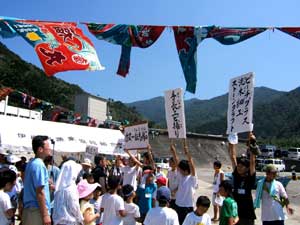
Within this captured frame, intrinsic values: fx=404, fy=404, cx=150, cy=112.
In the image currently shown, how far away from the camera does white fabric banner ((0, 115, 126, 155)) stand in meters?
14.2

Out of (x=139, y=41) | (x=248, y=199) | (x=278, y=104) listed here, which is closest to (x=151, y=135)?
(x=139, y=41)

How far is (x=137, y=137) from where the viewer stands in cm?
1003

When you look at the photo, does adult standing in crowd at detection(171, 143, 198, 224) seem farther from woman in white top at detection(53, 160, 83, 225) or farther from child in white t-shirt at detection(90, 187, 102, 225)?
woman in white top at detection(53, 160, 83, 225)

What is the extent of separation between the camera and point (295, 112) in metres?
153

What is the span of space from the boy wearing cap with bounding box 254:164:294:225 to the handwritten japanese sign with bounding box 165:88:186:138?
2.11 m

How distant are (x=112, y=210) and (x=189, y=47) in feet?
17.0

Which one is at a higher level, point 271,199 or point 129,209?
point 271,199

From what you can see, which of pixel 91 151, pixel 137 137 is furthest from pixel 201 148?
pixel 137 137

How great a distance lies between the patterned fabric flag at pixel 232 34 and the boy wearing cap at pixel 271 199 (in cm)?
408

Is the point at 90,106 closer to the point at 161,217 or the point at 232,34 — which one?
the point at 232,34

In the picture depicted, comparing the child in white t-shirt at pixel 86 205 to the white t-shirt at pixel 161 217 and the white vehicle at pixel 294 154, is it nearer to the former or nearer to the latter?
the white t-shirt at pixel 161 217

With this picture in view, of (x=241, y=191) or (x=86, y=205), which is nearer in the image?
(x=86, y=205)

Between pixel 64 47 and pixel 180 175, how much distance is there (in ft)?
13.1

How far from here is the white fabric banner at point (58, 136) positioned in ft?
46.7
